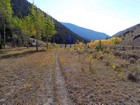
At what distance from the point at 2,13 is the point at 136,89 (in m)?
47.1

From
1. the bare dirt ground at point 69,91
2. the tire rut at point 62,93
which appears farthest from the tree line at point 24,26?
the tire rut at point 62,93

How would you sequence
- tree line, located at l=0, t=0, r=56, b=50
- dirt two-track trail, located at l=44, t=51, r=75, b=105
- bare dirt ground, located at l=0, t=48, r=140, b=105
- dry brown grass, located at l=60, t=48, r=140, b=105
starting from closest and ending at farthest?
dirt two-track trail, located at l=44, t=51, r=75, b=105, bare dirt ground, located at l=0, t=48, r=140, b=105, dry brown grass, located at l=60, t=48, r=140, b=105, tree line, located at l=0, t=0, r=56, b=50

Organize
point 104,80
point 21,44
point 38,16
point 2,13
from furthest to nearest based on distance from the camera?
point 21,44
point 38,16
point 2,13
point 104,80

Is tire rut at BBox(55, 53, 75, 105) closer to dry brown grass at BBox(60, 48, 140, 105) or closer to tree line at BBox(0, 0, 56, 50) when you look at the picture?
dry brown grass at BBox(60, 48, 140, 105)

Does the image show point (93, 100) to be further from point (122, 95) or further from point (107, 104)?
point (122, 95)

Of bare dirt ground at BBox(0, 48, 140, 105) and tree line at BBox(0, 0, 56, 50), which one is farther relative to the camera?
tree line at BBox(0, 0, 56, 50)

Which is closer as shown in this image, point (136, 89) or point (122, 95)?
point (122, 95)

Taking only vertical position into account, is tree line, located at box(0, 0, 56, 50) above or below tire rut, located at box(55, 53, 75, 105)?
above

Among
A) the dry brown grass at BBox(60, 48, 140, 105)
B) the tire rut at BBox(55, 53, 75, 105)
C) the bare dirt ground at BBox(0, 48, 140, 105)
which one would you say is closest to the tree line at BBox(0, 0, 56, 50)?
the bare dirt ground at BBox(0, 48, 140, 105)

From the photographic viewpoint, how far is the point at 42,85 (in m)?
17.5

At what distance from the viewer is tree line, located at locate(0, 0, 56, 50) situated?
→ 59781 mm

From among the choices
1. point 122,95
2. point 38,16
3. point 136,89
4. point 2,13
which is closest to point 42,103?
point 122,95

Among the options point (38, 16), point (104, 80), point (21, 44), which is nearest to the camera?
point (104, 80)

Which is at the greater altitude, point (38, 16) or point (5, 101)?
point (38, 16)
